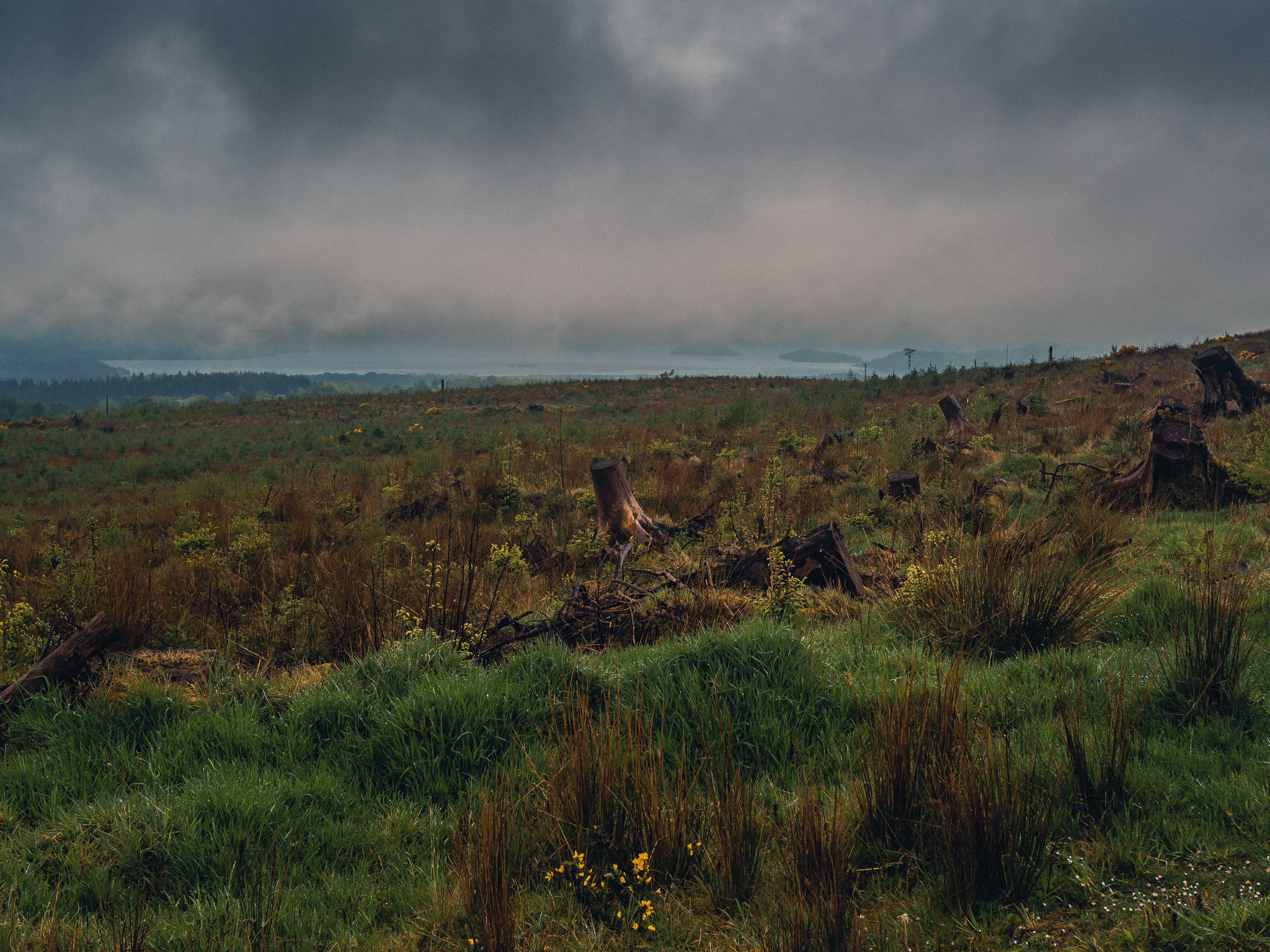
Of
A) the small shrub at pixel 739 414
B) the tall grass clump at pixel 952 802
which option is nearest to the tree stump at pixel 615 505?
the tall grass clump at pixel 952 802

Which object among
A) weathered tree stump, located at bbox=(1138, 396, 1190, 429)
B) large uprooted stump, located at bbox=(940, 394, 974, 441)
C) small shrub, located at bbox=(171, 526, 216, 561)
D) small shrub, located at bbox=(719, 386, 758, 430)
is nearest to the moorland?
small shrub, located at bbox=(171, 526, 216, 561)

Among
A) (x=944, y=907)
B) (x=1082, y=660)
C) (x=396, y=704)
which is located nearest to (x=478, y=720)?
(x=396, y=704)

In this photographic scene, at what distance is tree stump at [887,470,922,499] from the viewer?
30.0 feet

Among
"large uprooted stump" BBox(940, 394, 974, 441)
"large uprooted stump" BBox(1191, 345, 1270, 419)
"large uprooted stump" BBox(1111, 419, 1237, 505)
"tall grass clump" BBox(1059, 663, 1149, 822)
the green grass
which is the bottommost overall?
the green grass

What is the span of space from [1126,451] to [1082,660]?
28.4 ft

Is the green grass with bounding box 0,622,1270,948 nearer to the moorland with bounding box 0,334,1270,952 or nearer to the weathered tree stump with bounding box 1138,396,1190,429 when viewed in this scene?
the moorland with bounding box 0,334,1270,952

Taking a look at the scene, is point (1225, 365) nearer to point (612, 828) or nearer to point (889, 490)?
point (889, 490)

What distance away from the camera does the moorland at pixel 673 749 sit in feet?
7.00

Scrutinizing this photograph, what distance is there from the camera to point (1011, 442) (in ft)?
42.8

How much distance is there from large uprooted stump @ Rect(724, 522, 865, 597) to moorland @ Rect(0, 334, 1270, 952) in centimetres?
14

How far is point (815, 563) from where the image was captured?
240 inches

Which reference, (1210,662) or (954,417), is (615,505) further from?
(954,417)

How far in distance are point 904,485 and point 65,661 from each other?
9.17 meters

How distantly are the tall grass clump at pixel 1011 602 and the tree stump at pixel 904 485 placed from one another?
4721 millimetres
